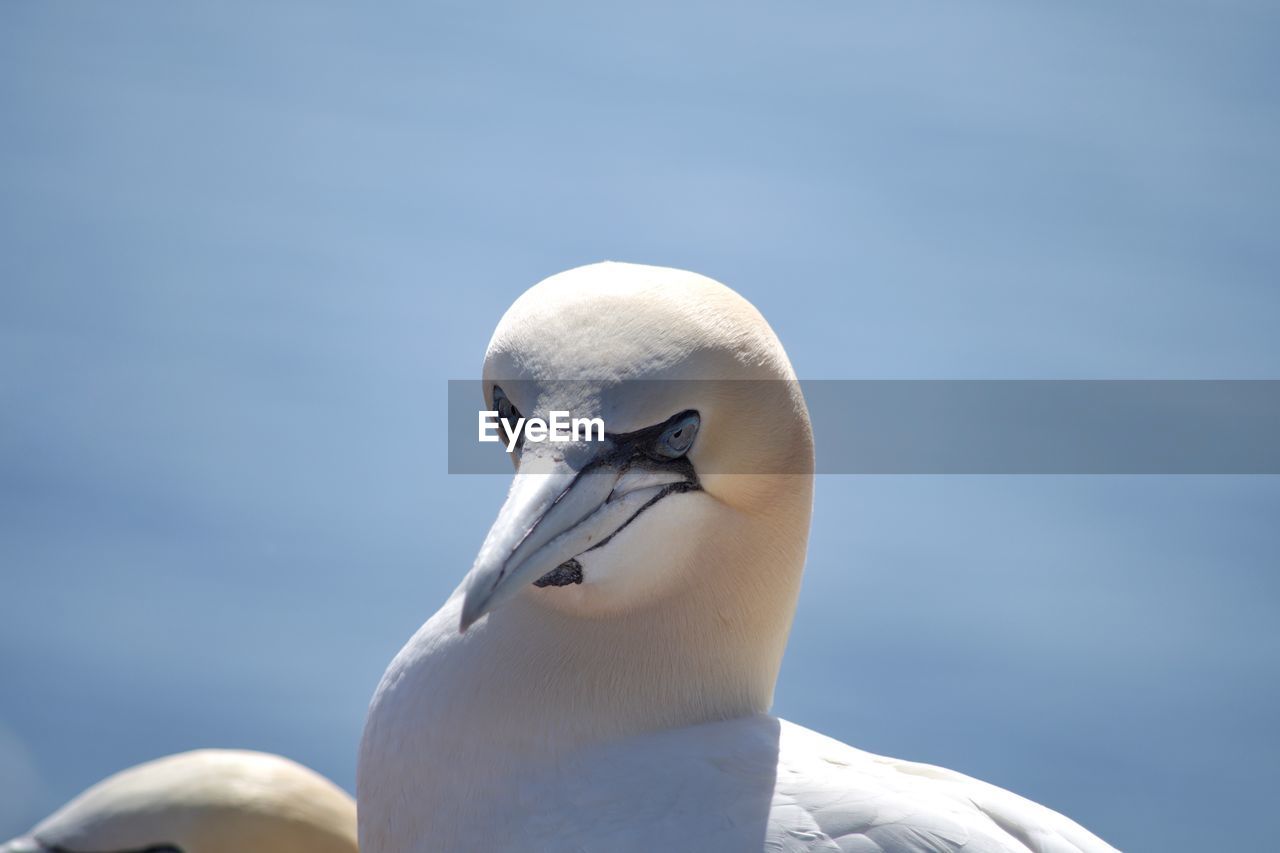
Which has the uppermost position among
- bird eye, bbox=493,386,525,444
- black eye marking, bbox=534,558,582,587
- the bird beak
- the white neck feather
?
bird eye, bbox=493,386,525,444

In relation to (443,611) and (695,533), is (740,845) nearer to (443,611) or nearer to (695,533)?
(695,533)

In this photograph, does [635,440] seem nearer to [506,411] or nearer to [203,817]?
[506,411]

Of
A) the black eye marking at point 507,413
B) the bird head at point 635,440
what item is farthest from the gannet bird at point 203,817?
the black eye marking at point 507,413

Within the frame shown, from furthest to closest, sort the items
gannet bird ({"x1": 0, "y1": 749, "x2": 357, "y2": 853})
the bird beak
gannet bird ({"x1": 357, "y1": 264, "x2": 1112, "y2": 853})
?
gannet bird ({"x1": 0, "y1": 749, "x2": 357, "y2": 853})
gannet bird ({"x1": 357, "y1": 264, "x2": 1112, "y2": 853})
the bird beak

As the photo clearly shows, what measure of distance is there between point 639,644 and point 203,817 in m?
1.22

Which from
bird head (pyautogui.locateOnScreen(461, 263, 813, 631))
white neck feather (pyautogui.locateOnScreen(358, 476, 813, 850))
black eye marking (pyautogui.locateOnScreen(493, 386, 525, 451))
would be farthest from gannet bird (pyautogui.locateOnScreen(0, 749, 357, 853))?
black eye marking (pyautogui.locateOnScreen(493, 386, 525, 451))

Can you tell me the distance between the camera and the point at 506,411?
175cm

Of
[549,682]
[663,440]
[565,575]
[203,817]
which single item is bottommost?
[203,817]

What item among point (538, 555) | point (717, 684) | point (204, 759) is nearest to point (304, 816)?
point (204, 759)

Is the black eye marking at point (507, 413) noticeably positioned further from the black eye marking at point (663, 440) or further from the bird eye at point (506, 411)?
the black eye marking at point (663, 440)

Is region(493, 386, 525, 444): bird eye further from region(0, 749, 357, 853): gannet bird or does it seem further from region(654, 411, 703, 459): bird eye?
region(0, 749, 357, 853): gannet bird

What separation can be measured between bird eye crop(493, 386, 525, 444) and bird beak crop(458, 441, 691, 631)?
9 centimetres

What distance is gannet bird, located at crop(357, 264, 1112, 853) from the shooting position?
5.43 ft

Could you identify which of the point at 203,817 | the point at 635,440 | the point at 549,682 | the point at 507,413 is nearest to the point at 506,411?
the point at 507,413
